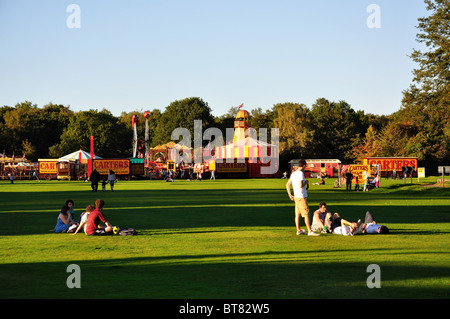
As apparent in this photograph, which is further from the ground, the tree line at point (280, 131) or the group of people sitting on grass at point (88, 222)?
the tree line at point (280, 131)

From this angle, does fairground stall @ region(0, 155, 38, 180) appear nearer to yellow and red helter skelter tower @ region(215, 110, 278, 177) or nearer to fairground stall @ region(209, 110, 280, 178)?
fairground stall @ region(209, 110, 280, 178)

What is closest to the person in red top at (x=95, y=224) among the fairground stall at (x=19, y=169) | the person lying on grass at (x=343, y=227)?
the person lying on grass at (x=343, y=227)

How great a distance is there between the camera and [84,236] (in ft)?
55.5

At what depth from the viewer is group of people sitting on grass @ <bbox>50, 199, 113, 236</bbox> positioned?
16.9 meters

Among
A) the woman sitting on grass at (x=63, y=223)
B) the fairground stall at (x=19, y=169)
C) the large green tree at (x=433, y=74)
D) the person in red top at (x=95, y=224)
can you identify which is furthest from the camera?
the fairground stall at (x=19, y=169)

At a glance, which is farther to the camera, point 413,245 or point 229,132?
point 229,132

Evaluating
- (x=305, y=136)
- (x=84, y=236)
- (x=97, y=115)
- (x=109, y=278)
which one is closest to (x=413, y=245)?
(x=109, y=278)

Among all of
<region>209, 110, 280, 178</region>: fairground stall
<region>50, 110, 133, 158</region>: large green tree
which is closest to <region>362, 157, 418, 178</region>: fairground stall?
<region>209, 110, 280, 178</region>: fairground stall

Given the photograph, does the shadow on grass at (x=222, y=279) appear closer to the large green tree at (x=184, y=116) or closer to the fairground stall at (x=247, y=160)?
the fairground stall at (x=247, y=160)

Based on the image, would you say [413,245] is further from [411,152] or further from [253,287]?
[411,152]

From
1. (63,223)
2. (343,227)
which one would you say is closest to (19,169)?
(63,223)

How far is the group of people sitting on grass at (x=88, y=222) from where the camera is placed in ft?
55.4

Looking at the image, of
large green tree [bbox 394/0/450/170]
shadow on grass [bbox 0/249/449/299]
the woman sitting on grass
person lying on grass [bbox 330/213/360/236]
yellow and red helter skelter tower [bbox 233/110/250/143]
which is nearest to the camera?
shadow on grass [bbox 0/249/449/299]
